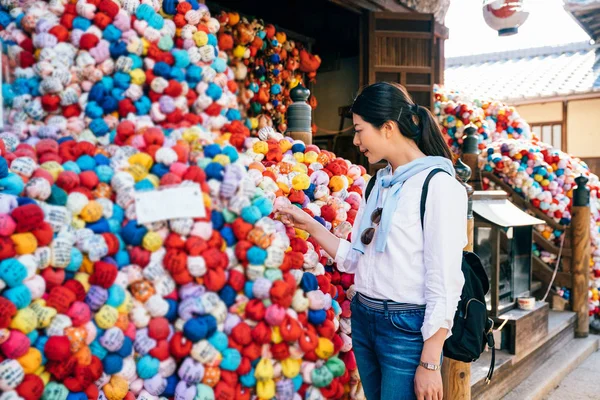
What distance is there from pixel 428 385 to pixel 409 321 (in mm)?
163

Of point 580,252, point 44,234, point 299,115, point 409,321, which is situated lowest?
point 580,252

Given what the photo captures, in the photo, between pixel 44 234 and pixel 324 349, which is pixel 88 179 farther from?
pixel 324 349

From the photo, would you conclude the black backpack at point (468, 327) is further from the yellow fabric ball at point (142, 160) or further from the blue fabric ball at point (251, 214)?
the yellow fabric ball at point (142, 160)

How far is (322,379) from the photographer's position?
1.85 m

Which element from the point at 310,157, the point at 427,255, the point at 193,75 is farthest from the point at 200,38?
the point at 427,255

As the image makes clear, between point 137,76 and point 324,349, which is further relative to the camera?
point 137,76

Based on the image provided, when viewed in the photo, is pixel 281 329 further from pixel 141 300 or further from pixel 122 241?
pixel 122 241

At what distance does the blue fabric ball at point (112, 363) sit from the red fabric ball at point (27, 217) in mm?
431

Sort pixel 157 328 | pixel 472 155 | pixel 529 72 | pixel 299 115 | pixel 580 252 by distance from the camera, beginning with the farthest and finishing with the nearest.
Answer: pixel 529 72 < pixel 472 155 < pixel 580 252 < pixel 299 115 < pixel 157 328

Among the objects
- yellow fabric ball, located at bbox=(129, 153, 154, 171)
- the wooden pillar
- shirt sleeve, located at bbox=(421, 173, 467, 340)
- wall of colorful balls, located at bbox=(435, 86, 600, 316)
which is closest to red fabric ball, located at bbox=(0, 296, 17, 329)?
yellow fabric ball, located at bbox=(129, 153, 154, 171)

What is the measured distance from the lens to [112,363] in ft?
5.10

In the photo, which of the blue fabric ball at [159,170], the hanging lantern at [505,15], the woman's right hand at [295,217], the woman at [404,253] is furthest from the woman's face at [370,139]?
the hanging lantern at [505,15]

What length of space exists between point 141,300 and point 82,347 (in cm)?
22

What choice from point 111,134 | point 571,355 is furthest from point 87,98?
point 571,355
